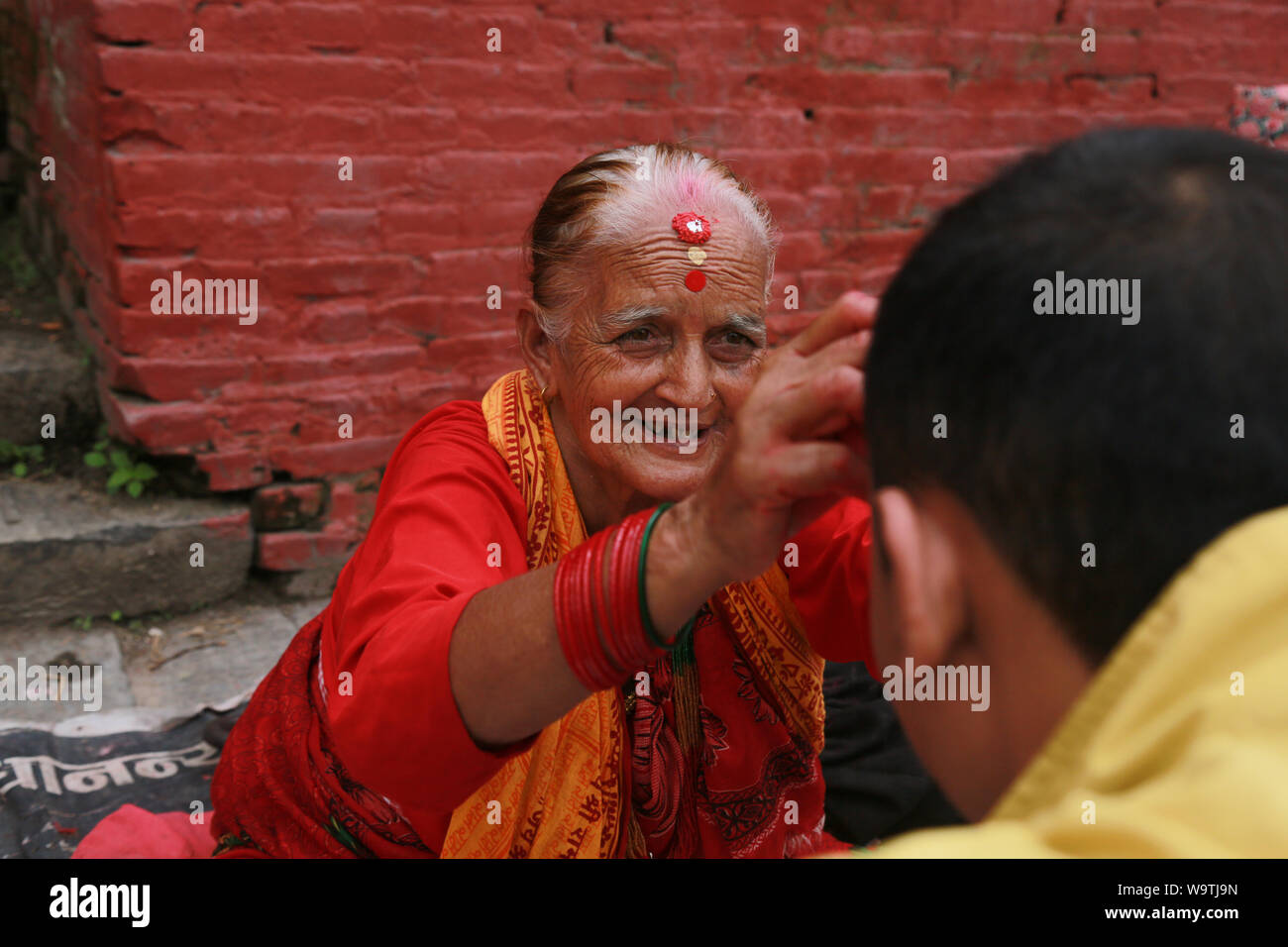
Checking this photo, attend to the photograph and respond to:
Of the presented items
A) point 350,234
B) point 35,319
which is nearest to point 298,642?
point 350,234

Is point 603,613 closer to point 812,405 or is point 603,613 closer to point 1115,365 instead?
point 812,405

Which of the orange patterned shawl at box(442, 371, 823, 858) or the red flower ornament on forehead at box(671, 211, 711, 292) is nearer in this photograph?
the orange patterned shawl at box(442, 371, 823, 858)

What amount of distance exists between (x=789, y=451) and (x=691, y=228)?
2.67ft

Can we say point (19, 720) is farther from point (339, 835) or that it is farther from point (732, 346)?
point (732, 346)

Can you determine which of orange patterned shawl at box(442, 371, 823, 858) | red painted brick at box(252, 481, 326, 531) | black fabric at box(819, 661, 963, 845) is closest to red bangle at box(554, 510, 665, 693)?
orange patterned shawl at box(442, 371, 823, 858)

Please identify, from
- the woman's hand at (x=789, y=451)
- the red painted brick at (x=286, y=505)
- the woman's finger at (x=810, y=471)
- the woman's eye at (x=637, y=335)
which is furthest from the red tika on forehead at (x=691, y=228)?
the red painted brick at (x=286, y=505)

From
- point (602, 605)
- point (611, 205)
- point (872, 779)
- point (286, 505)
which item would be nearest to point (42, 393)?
point (286, 505)

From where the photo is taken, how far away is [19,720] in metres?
3.13

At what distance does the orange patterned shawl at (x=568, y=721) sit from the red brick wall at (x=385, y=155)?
5.14ft

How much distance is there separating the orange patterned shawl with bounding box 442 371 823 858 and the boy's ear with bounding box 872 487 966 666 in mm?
1063

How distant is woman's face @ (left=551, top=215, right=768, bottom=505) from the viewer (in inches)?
81.8

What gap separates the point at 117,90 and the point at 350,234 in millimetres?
740

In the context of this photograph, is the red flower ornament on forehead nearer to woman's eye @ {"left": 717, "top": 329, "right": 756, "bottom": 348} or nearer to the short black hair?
woman's eye @ {"left": 717, "top": 329, "right": 756, "bottom": 348}

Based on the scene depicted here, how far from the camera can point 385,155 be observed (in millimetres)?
3561
